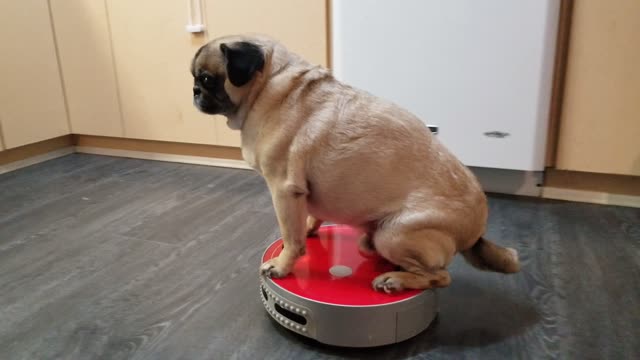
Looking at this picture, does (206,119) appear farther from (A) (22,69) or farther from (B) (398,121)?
(B) (398,121)

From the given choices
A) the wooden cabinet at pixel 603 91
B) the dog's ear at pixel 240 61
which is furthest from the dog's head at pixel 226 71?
the wooden cabinet at pixel 603 91

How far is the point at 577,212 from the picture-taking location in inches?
77.5

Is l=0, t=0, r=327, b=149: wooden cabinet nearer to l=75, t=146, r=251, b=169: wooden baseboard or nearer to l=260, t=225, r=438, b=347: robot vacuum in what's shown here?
l=75, t=146, r=251, b=169: wooden baseboard

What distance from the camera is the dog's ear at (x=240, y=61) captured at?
1.11 meters

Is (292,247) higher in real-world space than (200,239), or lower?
higher

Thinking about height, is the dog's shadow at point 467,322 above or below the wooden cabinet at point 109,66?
below

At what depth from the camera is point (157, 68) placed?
2.64m

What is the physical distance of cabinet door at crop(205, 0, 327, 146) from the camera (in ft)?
7.47

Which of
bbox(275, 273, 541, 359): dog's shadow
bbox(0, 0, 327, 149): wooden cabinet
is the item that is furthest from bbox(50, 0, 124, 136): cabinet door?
bbox(275, 273, 541, 359): dog's shadow

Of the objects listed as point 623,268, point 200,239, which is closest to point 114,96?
point 200,239

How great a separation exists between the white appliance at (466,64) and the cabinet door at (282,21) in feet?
0.57

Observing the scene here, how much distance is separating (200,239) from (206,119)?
1007 mm

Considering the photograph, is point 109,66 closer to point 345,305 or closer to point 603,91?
point 345,305

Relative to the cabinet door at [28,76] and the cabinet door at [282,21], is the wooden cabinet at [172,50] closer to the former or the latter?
the cabinet door at [282,21]
